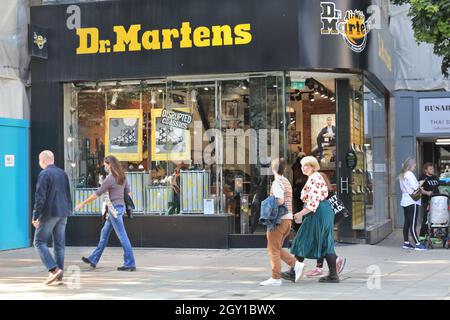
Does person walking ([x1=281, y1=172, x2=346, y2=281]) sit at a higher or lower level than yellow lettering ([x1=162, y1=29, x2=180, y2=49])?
lower

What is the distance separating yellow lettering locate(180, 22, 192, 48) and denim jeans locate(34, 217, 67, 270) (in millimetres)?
5010

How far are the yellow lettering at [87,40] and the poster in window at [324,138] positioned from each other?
528 centimetres

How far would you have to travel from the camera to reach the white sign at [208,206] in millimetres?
14070

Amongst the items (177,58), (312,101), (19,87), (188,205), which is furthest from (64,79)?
(312,101)

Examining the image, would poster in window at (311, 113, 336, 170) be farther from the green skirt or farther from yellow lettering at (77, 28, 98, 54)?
the green skirt

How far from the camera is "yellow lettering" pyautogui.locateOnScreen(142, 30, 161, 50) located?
46.3ft

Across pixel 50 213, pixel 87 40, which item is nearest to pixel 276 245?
pixel 50 213

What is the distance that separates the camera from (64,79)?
577 inches

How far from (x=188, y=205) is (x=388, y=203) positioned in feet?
23.4

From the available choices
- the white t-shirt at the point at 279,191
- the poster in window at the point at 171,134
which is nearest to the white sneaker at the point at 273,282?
the white t-shirt at the point at 279,191

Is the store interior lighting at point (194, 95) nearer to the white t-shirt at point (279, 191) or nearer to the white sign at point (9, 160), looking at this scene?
A: the white sign at point (9, 160)

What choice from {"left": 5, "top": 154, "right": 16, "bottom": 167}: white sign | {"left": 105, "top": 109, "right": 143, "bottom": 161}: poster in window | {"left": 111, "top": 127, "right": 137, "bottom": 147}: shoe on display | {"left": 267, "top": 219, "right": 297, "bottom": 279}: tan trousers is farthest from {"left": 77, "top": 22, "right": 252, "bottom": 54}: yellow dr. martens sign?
{"left": 267, "top": 219, "right": 297, "bottom": 279}: tan trousers

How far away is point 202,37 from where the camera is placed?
45.3 ft

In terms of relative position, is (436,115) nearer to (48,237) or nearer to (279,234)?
(279,234)
